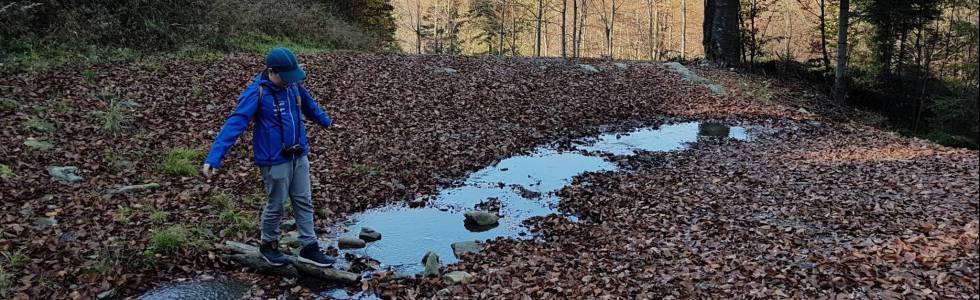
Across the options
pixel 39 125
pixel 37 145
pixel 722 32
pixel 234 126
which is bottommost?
pixel 37 145

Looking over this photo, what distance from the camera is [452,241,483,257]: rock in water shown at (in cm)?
724

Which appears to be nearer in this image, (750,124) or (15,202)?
(15,202)

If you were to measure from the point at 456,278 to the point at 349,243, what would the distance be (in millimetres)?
1842

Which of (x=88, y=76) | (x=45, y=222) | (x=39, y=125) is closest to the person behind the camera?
(x=45, y=222)

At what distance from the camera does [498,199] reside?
375 inches

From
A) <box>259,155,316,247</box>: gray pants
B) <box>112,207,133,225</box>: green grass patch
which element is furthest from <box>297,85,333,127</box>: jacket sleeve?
<box>112,207,133,225</box>: green grass patch

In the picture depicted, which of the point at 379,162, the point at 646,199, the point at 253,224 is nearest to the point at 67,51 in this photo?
the point at 379,162

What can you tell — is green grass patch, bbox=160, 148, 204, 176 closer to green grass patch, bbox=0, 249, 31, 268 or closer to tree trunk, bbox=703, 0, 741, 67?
green grass patch, bbox=0, 249, 31, 268

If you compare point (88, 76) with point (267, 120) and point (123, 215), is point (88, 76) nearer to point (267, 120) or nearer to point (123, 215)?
point (123, 215)

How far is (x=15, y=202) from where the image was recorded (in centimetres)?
721

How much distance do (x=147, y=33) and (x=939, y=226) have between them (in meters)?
17.2

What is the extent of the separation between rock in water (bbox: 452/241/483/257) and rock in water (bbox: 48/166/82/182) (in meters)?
5.43

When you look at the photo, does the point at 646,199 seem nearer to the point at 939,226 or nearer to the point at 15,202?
the point at 939,226

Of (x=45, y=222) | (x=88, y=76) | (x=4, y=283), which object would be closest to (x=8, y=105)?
(x=88, y=76)
